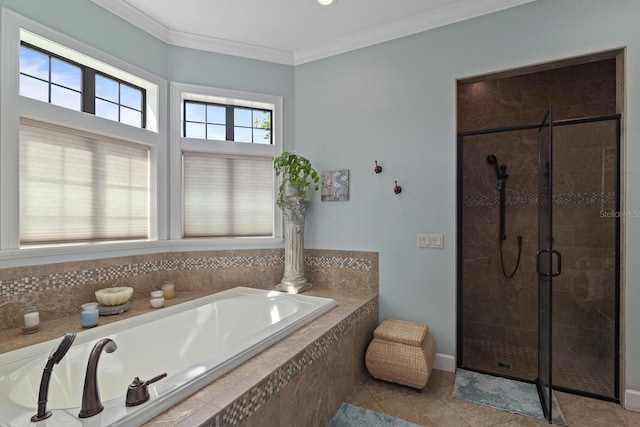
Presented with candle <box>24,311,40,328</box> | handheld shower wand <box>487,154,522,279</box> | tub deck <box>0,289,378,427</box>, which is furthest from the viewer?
handheld shower wand <box>487,154,522,279</box>

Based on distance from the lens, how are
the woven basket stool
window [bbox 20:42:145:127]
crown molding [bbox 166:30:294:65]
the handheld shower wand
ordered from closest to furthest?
1. window [bbox 20:42:145:127]
2. the woven basket stool
3. crown molding [bbox 166:30:294:65]
4. the handheld shower wand

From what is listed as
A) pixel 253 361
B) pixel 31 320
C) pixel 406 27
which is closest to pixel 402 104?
pixel 406 27

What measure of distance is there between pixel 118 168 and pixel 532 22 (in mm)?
3278

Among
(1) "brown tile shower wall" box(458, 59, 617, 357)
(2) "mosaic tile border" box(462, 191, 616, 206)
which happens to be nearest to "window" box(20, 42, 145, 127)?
(1) "brown tile shower wall" box(458, 59, 617, 357)

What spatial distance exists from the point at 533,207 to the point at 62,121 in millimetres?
3854

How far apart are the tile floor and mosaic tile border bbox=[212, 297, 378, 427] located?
19.8 inches

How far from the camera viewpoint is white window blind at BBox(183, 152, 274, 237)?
2.85 m

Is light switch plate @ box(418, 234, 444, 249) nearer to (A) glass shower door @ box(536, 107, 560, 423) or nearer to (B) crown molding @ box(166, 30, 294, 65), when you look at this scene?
(A) glass shower door @ box(536, 107, 560, 423)

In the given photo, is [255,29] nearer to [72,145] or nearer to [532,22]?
[72,145]

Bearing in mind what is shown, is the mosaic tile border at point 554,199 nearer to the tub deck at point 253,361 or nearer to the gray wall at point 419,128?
the gray wall at point 419,128

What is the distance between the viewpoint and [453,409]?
197 cm

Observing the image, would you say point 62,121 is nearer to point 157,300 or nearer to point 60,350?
point 157,300

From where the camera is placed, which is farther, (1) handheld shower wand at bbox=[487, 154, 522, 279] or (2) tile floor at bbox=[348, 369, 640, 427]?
(1) handheld shower wand at bbox=[487, 154, 522, 279]

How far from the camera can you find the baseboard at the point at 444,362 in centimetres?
244
